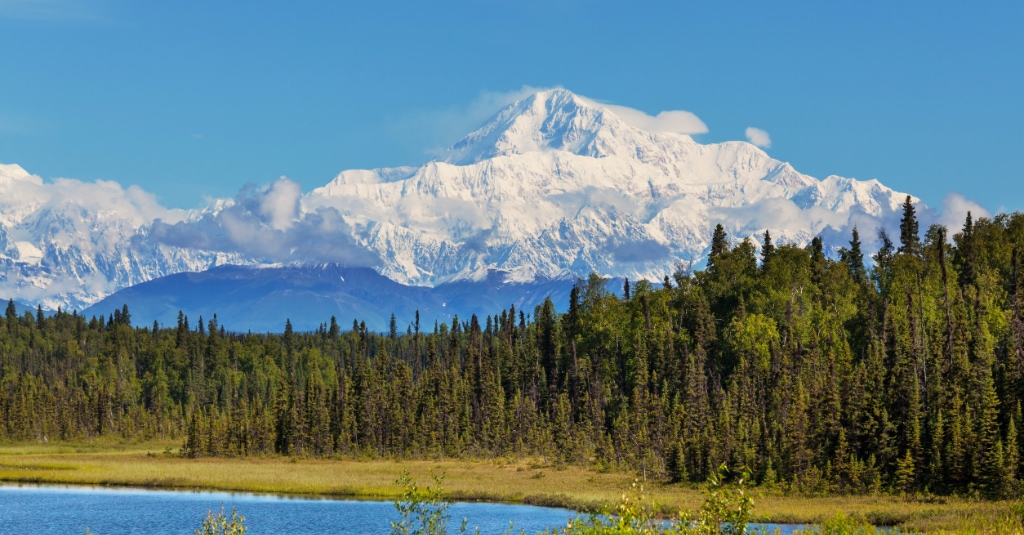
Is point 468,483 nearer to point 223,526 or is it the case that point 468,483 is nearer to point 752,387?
point 752,387

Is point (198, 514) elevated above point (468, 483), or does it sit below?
below

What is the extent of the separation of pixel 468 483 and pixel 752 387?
127ft

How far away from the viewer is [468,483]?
107 m

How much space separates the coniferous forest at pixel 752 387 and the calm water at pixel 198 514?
21685 mm

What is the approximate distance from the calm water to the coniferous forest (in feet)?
71.1

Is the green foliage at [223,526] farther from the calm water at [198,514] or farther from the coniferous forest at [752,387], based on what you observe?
the coniferous forest at [752,387]

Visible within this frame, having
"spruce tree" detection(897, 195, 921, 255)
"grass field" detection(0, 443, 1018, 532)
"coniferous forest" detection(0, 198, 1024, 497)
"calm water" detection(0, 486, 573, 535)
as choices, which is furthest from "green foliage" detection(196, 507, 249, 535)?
"spruce tree" detection(897, 195, 921, 255)

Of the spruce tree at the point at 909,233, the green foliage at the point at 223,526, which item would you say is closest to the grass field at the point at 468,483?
the green foliage at the point at 223,526

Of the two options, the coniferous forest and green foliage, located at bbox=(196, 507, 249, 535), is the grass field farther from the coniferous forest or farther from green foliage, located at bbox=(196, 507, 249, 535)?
green foliage, located at bbox=(196, 507, 249, 535)

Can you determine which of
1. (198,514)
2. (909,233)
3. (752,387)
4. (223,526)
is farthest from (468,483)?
(909,233)

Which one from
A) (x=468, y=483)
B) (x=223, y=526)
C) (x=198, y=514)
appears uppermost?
(x=223, y=526)

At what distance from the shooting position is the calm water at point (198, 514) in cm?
7581

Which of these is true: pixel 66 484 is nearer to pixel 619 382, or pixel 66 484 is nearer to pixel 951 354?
pixel 619 382

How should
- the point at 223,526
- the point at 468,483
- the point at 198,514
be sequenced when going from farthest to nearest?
the point at 468,483 < the point at 198,514 < the point at 223,526
